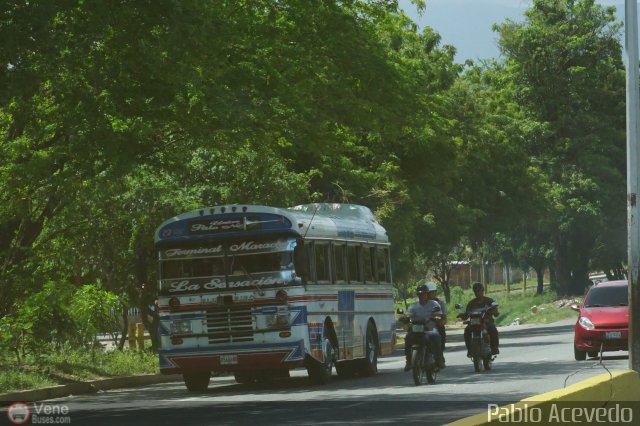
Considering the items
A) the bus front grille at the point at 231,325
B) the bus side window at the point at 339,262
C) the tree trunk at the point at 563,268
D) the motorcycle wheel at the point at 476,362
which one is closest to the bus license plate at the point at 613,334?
the motorcycle wheel at the point at 476,362

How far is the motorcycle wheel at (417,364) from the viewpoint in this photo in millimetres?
22703

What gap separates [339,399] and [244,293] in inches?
156

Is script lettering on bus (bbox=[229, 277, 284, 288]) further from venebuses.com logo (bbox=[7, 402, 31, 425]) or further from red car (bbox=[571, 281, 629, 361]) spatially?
red car (bbox=[571, 281, 629, 361])

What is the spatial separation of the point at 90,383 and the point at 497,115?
3514cm

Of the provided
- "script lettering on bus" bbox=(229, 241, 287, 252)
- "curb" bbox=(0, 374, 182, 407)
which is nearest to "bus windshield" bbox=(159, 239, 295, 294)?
"script lettering on bus" bbox=(229, 241, 287, 252)

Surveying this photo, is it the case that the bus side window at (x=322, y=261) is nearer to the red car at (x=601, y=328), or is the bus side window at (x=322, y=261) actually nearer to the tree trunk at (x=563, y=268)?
the red car at (x=601, y=328)

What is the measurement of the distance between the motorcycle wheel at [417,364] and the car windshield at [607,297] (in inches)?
299

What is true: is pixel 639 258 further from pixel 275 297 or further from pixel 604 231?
pixel 604 231

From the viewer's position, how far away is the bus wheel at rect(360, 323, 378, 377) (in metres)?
27.5

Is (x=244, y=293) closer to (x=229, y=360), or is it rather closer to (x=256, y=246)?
(x=256, y=246)

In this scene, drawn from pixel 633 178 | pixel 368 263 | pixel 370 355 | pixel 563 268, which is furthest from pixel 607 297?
pixel 563 268

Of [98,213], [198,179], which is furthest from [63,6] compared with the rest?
[198,179]

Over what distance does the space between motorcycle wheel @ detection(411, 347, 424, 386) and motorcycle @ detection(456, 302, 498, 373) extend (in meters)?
2.35

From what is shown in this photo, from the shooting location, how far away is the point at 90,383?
25.3 metres
